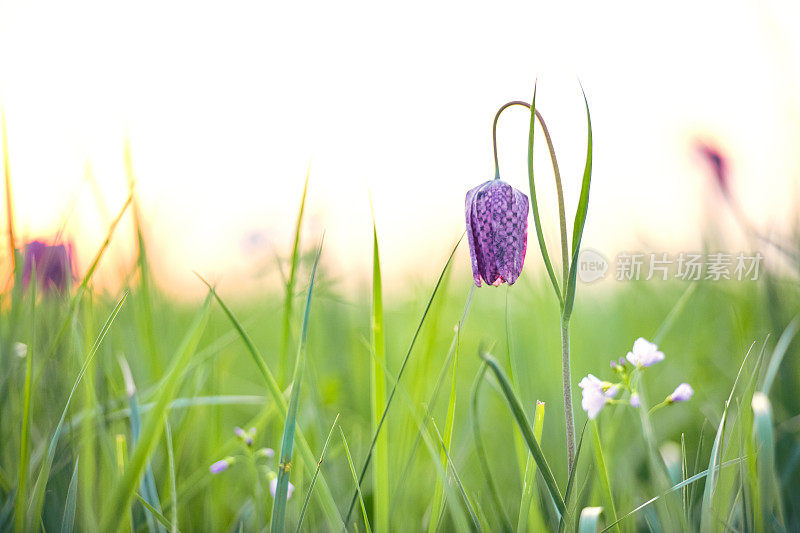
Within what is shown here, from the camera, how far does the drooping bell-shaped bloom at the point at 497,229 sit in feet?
3.81

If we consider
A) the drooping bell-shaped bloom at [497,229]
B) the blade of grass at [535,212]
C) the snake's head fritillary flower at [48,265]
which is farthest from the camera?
the snake's head fritillary flower at [48,265]

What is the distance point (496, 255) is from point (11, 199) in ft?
2.91

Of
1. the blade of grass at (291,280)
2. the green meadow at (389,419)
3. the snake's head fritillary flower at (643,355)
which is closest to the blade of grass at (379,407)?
the green meadow at (389,419)

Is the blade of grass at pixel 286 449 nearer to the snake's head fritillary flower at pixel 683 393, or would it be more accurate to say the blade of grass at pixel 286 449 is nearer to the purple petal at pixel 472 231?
the purple petal at pixel 472 231

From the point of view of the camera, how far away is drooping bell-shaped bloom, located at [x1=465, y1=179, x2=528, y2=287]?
3.81 feet

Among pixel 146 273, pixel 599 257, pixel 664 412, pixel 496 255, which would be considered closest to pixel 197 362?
pixel 146 273

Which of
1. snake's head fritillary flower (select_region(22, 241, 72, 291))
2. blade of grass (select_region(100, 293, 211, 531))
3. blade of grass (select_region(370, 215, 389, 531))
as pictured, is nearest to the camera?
blade of grass (select_region(100, 293, 211, 531))

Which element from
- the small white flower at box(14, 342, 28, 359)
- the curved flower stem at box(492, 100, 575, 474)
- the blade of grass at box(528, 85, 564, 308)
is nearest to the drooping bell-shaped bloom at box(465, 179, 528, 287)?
the curved flower stem at box(492, 100, 575, 474)

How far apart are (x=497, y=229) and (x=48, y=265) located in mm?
1071

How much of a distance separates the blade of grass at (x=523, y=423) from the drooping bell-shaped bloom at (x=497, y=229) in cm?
38

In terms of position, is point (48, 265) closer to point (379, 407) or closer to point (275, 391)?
point (275, 391)

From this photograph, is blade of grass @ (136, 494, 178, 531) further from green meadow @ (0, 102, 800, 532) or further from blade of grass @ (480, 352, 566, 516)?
blade of grass @ (480, 352, 566, 516)

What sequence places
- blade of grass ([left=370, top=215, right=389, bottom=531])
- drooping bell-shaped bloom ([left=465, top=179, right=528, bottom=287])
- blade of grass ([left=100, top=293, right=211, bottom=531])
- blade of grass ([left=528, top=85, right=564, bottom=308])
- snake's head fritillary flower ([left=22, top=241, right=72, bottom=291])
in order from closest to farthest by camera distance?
blade of grass ([left=100, top=293, right=211, bottom=531])
blade of grass ([left=528, top=85, right=564, bottom=308])
blade of grass ([left=370, top=215, right=389, bottom=531])
drooping bell-shaped bloom ([left=465, top=179, right=528, bottom=287])
snake's head fritillary flower ([left=22, top=241, right=72, bottom=291])

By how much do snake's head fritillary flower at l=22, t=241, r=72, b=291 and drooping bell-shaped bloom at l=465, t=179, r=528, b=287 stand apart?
0.77 m
